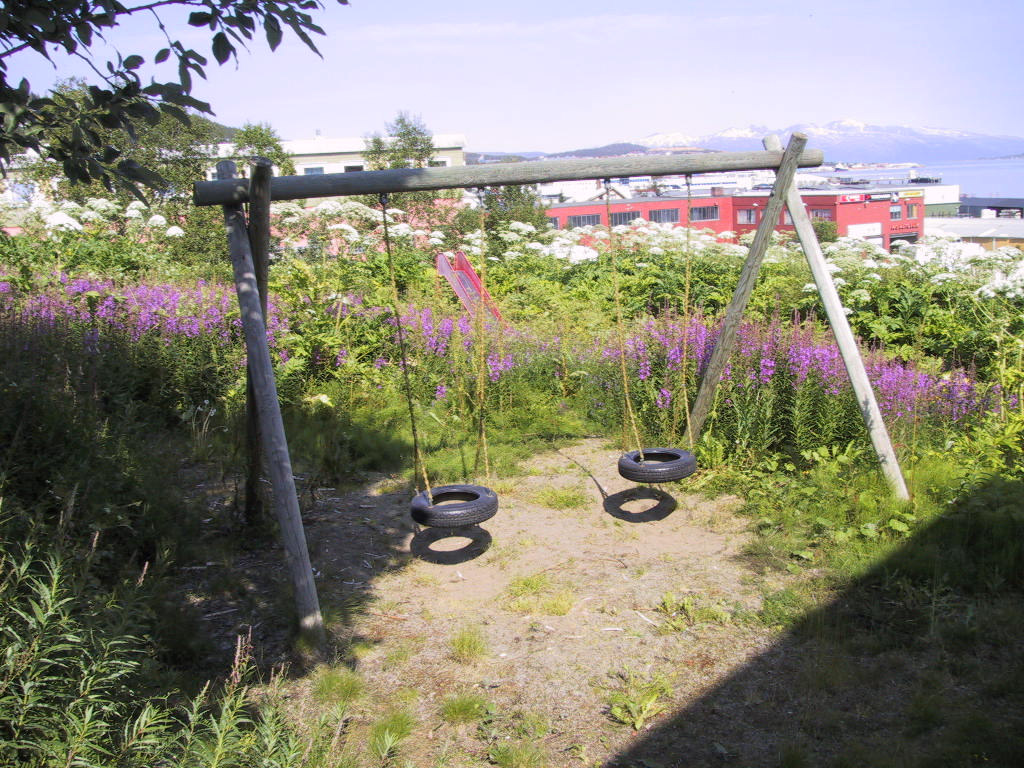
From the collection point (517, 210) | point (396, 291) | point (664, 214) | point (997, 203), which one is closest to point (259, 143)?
point (517, 210)

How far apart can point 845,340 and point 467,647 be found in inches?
121

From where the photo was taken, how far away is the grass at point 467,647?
12.1 ft

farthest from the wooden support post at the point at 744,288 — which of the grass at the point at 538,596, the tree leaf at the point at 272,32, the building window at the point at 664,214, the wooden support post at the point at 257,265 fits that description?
the building window at the point at 664,214

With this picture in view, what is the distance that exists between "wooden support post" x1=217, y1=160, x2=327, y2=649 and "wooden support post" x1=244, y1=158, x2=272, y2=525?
12cm

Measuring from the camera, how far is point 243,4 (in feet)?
10.1

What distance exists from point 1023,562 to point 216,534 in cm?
463

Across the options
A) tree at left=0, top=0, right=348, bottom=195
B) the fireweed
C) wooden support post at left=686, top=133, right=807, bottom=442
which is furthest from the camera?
the fireweed

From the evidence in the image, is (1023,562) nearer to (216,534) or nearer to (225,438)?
(216,534)

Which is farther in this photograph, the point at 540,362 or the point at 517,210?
the point at 517,210

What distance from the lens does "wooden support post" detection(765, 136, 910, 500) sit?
194 inches

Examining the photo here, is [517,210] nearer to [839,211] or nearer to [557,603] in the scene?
[557,603]

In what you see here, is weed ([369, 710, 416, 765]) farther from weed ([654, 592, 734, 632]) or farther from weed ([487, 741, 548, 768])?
weed ([654, 592, 734, 632])

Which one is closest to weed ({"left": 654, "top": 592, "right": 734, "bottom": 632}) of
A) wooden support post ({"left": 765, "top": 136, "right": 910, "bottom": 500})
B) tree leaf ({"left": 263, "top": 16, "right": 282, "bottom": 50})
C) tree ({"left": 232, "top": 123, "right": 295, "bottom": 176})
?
wooden support post ({"left": 765, "top": 136, "right": 910, "bottom": 500})

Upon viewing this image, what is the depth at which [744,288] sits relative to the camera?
543 centimetres
